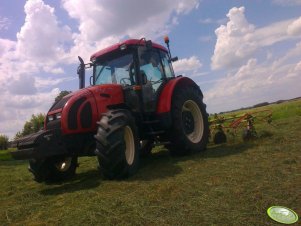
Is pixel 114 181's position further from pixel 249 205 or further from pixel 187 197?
pixel 249 205

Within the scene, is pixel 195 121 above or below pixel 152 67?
below

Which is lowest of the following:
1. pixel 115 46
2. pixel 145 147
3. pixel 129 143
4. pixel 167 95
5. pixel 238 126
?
pixel 145 147

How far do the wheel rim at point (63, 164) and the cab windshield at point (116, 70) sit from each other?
6.28ft

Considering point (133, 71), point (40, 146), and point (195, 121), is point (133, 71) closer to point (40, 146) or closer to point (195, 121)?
point (195, 121)

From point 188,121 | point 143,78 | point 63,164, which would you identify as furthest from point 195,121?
point 63,164

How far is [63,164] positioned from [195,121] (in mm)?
3404

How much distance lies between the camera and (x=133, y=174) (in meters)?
6.21

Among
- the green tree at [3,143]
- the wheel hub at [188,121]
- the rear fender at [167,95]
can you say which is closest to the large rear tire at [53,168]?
the rear fender at [167,95]

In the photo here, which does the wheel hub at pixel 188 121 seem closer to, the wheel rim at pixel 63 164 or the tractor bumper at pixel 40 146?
the wheel rim at pixel 63 164

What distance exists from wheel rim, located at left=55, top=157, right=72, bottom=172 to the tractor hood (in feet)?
3.19

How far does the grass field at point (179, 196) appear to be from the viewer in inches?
150

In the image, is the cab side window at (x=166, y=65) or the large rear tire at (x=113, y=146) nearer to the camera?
the large rear tire at (x=113, y=146)

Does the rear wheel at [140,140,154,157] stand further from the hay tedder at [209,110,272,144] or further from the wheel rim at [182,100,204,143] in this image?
the hay tedder at [209,110,272,144]

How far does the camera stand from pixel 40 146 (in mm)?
5656
